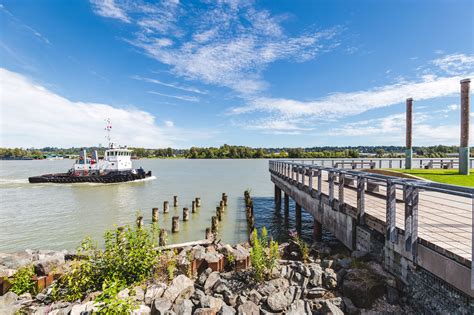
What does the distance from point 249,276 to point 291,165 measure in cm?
1059

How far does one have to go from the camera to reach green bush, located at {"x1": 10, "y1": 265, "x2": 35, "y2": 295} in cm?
614

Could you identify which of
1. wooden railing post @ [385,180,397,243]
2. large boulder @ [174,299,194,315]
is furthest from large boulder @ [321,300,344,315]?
large boulder @ [174,299,194,315]

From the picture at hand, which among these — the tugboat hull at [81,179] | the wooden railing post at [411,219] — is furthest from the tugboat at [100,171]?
the wooden railing post at [411,219]

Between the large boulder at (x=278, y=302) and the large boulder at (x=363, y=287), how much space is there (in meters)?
1.25

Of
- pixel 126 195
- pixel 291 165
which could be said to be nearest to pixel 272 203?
pixel 291 165

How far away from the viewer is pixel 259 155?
474 feet

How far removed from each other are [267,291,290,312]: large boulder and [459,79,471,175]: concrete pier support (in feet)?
60.1

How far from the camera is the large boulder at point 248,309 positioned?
4794 millimetres

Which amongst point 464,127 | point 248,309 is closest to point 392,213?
point 248,309

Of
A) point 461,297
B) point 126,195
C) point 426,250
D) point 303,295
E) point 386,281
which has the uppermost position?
point 426,250

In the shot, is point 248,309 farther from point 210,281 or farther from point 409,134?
point 409,134

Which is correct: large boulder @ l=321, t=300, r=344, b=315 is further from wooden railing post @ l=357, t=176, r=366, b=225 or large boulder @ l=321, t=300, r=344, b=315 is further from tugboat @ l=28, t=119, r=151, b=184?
tugboat @ l=28, t=119, r=151, b=184

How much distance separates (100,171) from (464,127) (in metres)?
44.2

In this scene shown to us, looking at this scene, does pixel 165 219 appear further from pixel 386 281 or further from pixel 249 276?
pixel 386 281
